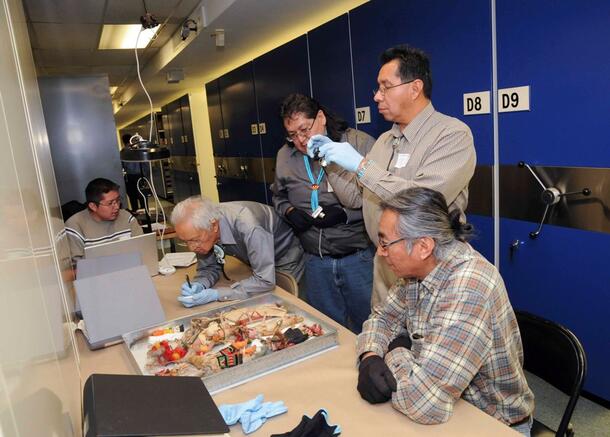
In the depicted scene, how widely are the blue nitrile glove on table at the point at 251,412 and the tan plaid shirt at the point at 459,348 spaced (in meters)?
0.29

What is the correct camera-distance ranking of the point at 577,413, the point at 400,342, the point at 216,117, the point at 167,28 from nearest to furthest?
the point at 400,342, the point at 577,413, the point at 167,28, the point at 216,117

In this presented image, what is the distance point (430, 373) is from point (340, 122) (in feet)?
4.65

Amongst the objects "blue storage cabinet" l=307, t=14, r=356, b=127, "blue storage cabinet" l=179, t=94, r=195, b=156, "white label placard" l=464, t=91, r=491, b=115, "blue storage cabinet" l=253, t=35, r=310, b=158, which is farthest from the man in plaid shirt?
"blue storage cabinet" l=179, t=94, r=195, b=156

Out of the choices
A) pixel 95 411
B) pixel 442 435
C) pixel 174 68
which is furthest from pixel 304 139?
pixel 174 68

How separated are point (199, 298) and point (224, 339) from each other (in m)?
0.43

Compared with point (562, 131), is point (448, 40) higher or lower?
higher

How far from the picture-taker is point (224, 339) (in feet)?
4.68

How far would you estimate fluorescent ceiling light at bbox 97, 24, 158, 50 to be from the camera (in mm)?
4406

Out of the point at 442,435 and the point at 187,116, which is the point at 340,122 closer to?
the point at 442,435

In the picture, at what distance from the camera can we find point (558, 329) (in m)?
1.18

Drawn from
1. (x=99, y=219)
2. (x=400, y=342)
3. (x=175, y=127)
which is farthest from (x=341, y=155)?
(x=175, y=127)

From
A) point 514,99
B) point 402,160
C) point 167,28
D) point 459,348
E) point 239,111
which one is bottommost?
point 459,348

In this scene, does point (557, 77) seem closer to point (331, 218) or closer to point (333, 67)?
point (331, 218)

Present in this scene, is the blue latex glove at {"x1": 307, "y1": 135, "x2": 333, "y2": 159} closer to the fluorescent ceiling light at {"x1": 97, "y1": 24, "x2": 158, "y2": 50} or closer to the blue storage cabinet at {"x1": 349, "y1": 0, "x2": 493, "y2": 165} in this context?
the blue storage cabinet at {"x1": 349, "y1": 0, "x2": 493, "y2": 165}
